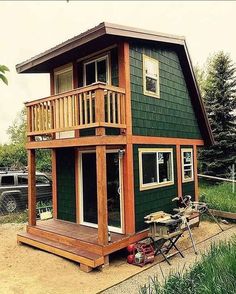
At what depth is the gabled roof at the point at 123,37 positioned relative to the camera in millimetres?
6713

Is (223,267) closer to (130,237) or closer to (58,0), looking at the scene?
(130,237)

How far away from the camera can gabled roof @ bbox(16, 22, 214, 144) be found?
22.0 feet

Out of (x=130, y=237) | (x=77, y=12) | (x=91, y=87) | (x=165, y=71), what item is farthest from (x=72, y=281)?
(x=165, y=71)

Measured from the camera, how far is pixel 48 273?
600cm

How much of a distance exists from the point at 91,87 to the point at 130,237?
3.62 meters

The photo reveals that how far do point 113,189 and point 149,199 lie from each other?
1022 millimetres

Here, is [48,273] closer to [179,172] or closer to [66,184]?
[66,184]

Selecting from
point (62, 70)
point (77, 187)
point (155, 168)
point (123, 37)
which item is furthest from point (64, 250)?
point (62, 70)

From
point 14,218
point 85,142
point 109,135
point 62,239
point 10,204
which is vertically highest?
point 109,135

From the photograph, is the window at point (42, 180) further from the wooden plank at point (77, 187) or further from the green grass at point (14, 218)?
the wooden plank at point (77, 187)

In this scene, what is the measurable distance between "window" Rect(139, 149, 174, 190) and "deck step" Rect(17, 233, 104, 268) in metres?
2.26

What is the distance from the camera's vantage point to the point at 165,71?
29.7 ft

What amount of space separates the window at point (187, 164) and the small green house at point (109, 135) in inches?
1.5

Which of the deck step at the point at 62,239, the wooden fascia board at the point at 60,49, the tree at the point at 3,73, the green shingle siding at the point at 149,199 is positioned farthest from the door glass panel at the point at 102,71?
the tree at the point at 3,73
